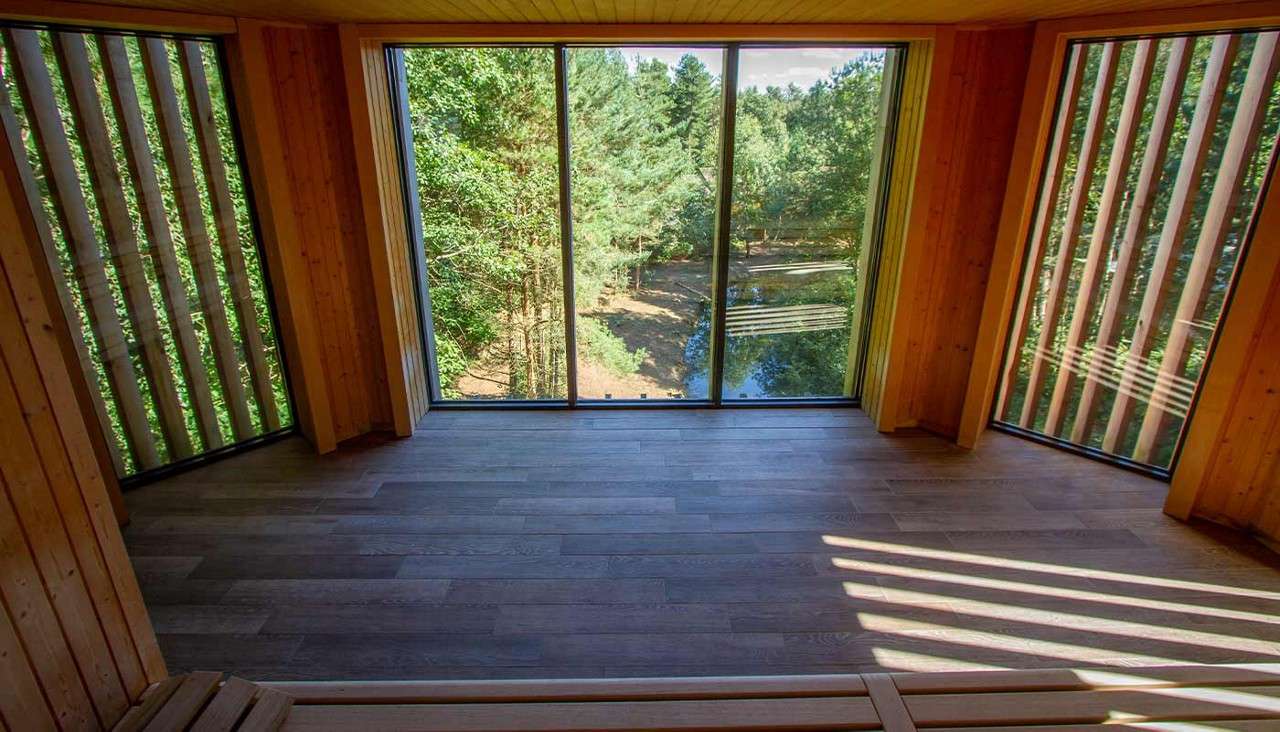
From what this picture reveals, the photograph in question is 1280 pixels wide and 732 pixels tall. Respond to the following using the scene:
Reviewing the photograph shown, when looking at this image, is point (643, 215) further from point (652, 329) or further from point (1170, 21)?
point (1170, 21)

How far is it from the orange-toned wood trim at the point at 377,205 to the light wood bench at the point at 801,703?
2350mm

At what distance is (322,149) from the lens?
10.8 ft

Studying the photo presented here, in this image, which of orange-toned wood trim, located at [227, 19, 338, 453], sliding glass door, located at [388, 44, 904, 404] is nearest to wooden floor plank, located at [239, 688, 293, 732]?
orange-toned wood trim, located at [227, 19, 338, 453]

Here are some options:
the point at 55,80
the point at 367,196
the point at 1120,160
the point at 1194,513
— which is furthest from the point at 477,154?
the point at 1194,513

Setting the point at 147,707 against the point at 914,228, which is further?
the point at 914,228

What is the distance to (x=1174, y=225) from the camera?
3123 mm

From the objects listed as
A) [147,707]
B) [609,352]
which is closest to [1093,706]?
[147,707]

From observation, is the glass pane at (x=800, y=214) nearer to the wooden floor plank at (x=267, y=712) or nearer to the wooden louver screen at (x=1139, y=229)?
the wooden louver screen at (x=1139, y=229)

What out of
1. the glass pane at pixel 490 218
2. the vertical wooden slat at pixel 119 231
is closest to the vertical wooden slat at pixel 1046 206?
the glass pane at pixel 490 218

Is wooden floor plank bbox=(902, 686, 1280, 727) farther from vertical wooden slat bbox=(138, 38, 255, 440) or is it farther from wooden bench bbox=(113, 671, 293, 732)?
vertical wooden slat bbox=(138, 38, 255, 440)

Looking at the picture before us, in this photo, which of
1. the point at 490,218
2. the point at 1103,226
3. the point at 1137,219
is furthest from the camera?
the point at 490,218

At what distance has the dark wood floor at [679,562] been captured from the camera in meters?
2.22

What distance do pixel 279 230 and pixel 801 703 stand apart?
3375mm

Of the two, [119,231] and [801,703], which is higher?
[119,231]
